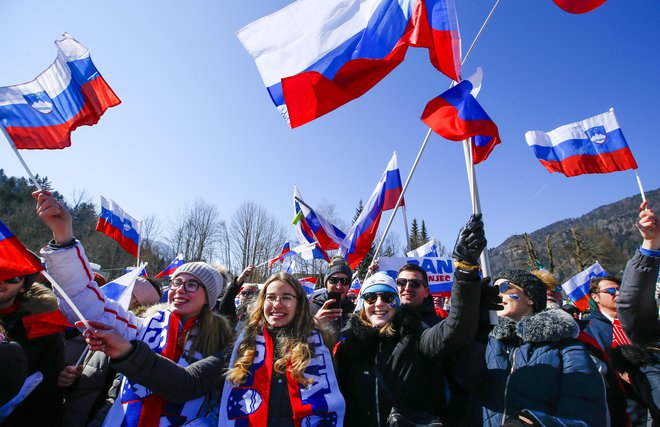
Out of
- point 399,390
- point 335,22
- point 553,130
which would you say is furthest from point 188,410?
point 553,130

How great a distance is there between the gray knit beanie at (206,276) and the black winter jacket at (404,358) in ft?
3.63

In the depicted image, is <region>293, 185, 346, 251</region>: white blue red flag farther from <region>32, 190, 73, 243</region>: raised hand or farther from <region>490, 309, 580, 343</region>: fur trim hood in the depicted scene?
<region>32, 190, 73, 243</region>: raised hand

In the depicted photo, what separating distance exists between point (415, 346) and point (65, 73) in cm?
390

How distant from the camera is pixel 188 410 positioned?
232cm

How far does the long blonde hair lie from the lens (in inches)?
94.7

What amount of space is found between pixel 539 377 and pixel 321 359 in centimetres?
141

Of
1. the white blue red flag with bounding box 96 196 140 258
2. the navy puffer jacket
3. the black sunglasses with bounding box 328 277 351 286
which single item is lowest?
the navy puffer jacket

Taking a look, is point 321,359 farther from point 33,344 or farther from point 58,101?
point 58,101

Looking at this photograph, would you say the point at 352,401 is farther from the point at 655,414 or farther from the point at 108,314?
the point at 655,414

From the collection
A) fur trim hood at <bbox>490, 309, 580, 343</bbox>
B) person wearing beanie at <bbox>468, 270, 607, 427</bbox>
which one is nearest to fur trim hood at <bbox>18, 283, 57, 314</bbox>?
person wearing beanie at <bbox>468, 270, 607, 427</bbox>

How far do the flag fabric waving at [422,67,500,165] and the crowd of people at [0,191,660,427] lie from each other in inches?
60.3

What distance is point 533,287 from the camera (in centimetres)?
294

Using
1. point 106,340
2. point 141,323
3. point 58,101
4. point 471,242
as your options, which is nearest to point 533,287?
point 471,242

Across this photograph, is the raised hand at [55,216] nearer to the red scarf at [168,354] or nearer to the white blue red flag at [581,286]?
the red scarf at [168,354]
